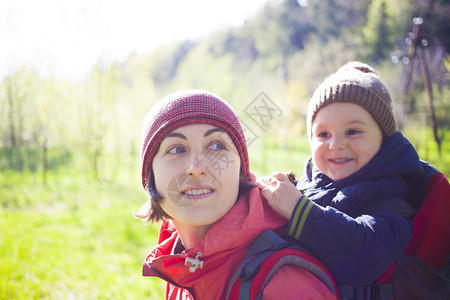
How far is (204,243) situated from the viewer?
4.93 ft

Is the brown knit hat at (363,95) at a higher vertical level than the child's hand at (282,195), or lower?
higher

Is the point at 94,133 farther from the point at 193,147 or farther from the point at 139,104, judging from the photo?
the point at 193,147

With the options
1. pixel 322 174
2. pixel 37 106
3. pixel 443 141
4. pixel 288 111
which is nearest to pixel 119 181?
pixel 37 106

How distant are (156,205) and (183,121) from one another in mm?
512

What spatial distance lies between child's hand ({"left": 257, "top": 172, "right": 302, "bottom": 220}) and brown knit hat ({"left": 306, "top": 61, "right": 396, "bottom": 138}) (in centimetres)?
64

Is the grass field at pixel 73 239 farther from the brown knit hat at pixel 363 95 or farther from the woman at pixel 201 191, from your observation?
the brown knit hat at pixel 363 95

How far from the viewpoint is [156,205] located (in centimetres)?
177

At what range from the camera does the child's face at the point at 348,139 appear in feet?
6.17

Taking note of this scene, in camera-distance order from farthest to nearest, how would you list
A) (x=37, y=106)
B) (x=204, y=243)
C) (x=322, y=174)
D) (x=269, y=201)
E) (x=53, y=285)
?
(x=37, y=106)
(x=53, y=285)
(x=322, y=174)
(x=269, y=201)
(x=204, y=243)

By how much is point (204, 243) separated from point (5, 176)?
14236mm

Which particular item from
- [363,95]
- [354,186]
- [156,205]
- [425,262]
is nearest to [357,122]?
[363,95]

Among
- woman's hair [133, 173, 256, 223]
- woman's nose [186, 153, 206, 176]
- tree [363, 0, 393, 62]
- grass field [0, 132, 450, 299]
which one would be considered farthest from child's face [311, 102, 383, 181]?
tree [363, 0, 393, 62]

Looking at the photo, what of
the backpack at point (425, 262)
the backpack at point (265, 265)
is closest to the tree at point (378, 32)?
the backpack at point (425, 262)

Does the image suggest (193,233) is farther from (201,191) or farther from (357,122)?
(357,122)
